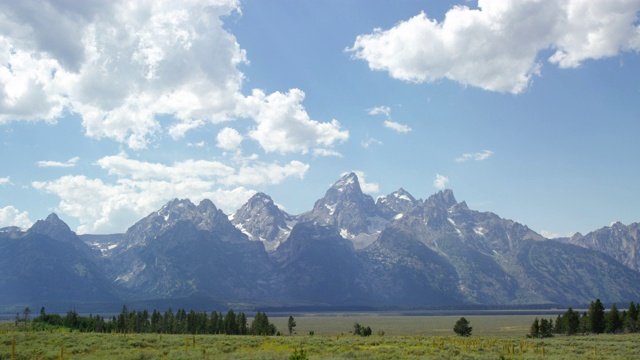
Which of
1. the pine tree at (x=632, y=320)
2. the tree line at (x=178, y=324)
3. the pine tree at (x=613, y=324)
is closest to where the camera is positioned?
the pine tree at (x=632, y=320)

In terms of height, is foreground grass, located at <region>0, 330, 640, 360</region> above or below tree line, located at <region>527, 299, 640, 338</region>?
above

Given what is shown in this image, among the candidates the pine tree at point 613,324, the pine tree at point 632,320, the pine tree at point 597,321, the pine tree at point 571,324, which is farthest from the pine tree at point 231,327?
the pine tree at point 632,320

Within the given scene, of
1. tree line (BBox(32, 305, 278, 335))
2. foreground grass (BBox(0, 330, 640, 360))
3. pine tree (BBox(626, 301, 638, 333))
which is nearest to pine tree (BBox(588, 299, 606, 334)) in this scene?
pine tree (BBox(626, 301, 638, 333))

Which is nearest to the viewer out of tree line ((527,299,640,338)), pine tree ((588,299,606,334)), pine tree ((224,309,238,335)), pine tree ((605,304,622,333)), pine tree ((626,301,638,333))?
pine tree ((626,301,638,333))

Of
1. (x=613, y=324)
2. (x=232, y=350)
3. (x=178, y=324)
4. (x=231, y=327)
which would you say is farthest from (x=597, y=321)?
(x=178, y=324)

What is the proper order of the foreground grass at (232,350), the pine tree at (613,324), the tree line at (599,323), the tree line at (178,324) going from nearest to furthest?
the foreground grass at (232,350) → the tree line at (599,323) → the pine tree at (613,324) → the tree line at (178,324)

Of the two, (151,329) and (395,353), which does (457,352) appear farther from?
(151,329)

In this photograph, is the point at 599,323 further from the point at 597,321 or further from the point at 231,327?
the point at 231,327

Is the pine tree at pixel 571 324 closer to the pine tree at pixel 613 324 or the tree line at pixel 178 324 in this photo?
the pine tree at pixel 613 324

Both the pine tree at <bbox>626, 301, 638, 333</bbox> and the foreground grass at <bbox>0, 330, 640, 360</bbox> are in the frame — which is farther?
the pine tree at <bbox>626, 301, 638, 333</bbox>

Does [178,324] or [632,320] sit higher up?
[632,320]

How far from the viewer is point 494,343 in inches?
2625

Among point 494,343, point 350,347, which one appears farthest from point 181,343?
point 494,343

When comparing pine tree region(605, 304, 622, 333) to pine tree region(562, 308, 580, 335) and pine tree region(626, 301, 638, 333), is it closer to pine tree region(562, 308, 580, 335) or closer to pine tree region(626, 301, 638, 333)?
pine tree region(626, 301, 638, 333)
